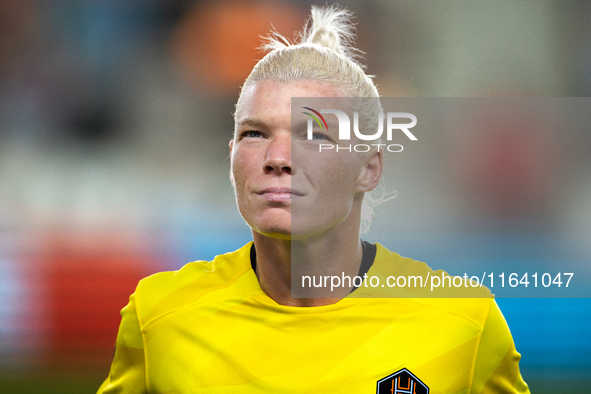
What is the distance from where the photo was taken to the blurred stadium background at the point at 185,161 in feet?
6.86

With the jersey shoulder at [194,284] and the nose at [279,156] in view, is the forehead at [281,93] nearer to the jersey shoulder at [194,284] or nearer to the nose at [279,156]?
the nose at [279,156]

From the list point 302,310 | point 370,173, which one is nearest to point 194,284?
point 302,310

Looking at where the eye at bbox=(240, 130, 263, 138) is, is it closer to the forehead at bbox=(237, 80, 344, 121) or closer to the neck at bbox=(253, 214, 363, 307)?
the forehead at bbox=(237, 80, 344, 121)

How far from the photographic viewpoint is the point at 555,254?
2.20 m

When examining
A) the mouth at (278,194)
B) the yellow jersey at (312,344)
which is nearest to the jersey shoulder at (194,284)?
the yellow jersey at (312,344)

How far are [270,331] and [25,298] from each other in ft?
6.62

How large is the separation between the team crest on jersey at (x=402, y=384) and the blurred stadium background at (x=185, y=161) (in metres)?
0.60

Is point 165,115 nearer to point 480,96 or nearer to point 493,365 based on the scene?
point 480,96

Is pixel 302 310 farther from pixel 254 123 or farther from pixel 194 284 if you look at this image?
pixel 254 123

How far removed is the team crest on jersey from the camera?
46.2 inches

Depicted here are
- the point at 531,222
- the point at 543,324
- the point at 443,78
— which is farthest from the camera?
the point at 443,78

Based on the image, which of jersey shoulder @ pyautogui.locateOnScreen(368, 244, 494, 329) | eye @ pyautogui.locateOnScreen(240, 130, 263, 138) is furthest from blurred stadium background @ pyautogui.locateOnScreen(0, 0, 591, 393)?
eye @ pyautogui.locateOnScreen(240, 130, 263, 138)

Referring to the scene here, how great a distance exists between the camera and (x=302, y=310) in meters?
1.22

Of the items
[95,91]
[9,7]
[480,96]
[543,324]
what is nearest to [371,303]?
[543,324]
